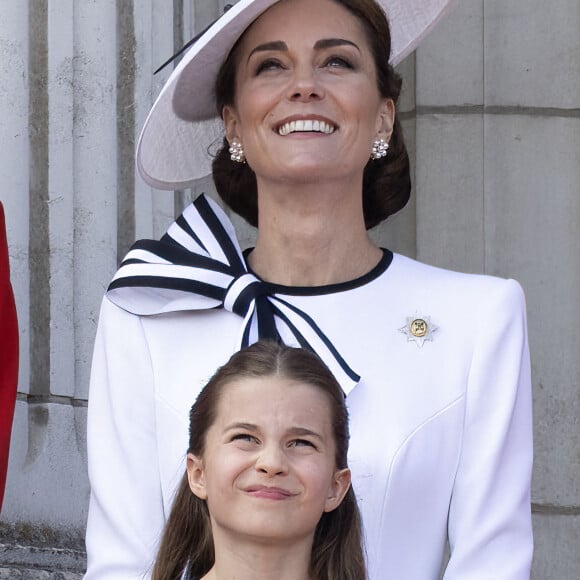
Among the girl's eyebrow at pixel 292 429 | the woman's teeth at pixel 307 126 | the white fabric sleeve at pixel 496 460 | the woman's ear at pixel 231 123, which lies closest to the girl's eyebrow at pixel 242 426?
the girl's eyebrow at pixel 292 429

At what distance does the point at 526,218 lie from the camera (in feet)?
13.7

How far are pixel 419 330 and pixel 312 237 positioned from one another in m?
0.26

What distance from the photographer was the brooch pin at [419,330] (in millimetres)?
2936

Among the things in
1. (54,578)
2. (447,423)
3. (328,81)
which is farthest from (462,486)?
(54,578)

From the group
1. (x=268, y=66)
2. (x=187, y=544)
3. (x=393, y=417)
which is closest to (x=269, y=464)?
(x=187, y=544)

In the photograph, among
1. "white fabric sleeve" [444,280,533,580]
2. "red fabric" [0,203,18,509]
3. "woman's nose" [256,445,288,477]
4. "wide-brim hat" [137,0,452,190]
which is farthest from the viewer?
"red fabric" [0,203,18,509]

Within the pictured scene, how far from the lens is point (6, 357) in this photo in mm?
3227

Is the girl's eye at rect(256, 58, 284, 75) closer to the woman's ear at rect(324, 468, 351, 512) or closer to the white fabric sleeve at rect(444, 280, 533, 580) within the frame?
the white fabric sleeve at rect(444, 280, 533, 580)

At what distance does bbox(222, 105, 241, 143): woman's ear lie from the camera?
3.11 m

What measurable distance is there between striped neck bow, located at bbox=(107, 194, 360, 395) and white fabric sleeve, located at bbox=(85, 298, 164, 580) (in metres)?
0.06

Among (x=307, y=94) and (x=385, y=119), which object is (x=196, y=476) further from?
(x=385, y=119)

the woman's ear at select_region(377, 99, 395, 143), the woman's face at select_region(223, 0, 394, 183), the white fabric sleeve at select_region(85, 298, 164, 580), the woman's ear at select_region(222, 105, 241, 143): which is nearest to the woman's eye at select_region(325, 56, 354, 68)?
the woman's face at select_region(223, 0, 394, 183)

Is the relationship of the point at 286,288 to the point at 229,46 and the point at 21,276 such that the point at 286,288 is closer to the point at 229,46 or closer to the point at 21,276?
the point at 229,46

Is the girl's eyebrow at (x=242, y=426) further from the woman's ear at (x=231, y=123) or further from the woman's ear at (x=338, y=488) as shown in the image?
the woman's ear at (x=231, y=123)
